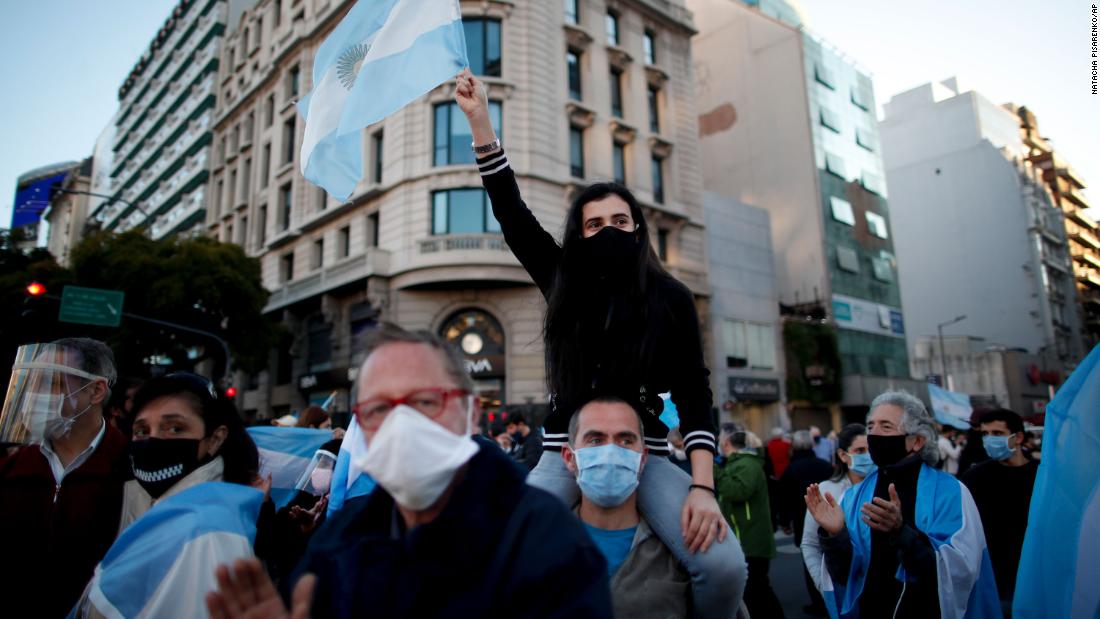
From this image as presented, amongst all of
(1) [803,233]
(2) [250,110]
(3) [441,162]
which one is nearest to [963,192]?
(1) [803,233]

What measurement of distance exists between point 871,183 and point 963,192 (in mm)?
21096

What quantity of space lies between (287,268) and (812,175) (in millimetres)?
26430

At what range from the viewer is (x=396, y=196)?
76.6ft

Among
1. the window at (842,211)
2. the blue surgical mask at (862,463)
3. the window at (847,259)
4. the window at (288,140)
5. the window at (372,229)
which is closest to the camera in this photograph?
the blue surgical mask at (862,463)

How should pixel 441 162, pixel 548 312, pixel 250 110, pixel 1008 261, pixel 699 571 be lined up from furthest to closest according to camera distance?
pixel 1008 261
pixel 250 110
pixel 441 162
pixel 548 312
pixel 699 571

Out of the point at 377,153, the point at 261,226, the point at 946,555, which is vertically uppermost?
the point at 377,153

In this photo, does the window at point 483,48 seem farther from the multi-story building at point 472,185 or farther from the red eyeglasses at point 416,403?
the red eyeglasses at point 416,403

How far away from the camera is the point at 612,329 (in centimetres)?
260

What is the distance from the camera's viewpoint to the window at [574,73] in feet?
83.9

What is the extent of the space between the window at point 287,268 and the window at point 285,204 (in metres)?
1.34

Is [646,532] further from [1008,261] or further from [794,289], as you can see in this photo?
[1008,261]

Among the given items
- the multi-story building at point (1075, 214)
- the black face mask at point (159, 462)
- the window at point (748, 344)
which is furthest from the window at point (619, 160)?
the multi-story building at point (1075, 214)

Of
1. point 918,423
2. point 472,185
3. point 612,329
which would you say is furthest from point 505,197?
point 472,185

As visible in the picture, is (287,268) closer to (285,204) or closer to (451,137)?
(285,204)
